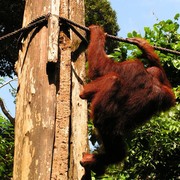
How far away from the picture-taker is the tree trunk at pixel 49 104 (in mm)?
2945

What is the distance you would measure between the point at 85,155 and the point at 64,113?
36 centimetres

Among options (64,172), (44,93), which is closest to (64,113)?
(44,93)

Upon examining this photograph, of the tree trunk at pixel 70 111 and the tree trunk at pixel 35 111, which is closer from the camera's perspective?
the tree trunk at pixel 35 111

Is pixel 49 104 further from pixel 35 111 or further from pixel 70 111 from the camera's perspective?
pixel 70 111

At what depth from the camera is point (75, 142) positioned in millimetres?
3158

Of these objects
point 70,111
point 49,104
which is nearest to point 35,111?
point 49,104

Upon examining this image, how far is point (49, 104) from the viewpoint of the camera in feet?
9.96

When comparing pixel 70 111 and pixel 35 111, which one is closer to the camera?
pixel 35 111

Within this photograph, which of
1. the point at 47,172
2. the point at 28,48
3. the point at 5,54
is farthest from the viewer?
the point at 5,54

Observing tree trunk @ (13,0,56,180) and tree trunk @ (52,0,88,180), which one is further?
tree trunk @ (52,0,88,180)

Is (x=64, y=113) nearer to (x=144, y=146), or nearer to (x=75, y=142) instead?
(x=75, y=142)

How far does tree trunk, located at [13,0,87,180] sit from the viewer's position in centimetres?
295

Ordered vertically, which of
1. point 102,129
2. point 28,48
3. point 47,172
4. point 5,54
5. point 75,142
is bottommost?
point 47,172

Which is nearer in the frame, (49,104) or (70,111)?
(49,104)
